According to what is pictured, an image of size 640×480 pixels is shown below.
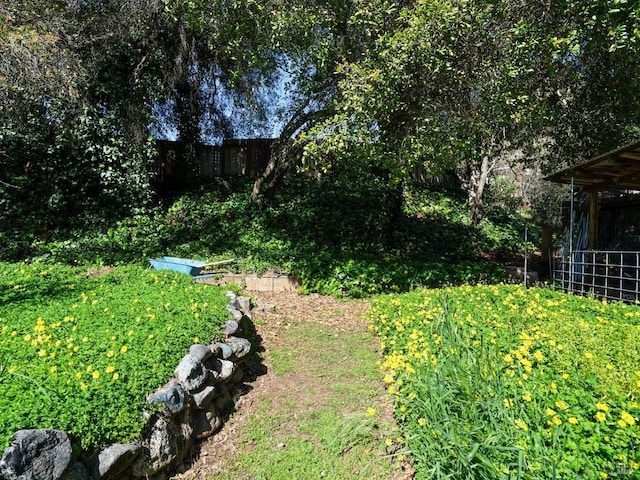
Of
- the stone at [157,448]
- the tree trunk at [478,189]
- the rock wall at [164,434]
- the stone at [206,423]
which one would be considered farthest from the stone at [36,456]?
the tree trunk at [478,189]

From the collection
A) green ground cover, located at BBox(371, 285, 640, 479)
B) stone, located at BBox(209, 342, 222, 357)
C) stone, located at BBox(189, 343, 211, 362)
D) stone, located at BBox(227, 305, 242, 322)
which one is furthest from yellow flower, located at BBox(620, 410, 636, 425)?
stone, located at BBox(227, 305, 242, 322)

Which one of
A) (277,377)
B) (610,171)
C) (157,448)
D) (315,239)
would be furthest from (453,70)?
Result: (157,448)

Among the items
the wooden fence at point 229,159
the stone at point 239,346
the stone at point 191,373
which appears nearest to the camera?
the stone at point 191,373

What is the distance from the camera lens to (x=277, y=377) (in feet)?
13.1

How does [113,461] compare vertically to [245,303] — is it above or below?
below

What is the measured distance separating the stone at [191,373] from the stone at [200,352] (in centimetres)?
8

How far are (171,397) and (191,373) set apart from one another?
0.31 m

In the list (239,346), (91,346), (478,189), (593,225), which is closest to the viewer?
(91,346)

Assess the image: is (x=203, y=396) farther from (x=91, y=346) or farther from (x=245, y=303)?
(x=245, y=303)

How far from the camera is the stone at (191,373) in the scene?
303 centimetres

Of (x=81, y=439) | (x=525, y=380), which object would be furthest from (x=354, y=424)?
(x=81, y=439)

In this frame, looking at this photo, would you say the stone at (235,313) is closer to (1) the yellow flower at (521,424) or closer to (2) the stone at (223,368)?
(2) the stone at (223,368)

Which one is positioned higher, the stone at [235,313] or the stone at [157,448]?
the stone at [235,313]

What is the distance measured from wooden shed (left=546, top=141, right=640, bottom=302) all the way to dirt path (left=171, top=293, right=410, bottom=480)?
347 centimetres
